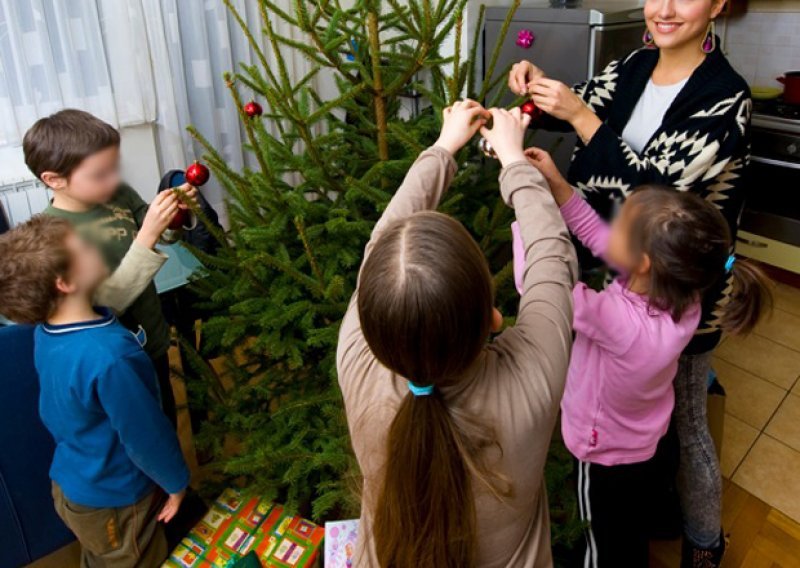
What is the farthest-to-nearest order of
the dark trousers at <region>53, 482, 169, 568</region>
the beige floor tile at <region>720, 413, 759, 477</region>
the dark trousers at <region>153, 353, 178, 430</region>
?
the beige floor tile at <region>720, 413, 759, 477</region> < the dark trousers at <region>153, 353, 178, 430</region> < the dark trousers at <region>53, 482, 169, 568</region>

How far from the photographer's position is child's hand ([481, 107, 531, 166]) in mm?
926

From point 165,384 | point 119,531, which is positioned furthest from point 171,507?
point 165,384

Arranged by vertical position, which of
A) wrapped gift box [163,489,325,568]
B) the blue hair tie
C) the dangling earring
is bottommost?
wrapped gift box [163,489,325,568]

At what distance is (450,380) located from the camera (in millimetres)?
735

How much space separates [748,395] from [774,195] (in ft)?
3.69

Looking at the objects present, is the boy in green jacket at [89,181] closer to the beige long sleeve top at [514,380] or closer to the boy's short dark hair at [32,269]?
the boy's short dark hair at [32,269]

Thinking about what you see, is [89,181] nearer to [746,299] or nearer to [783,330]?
[746,299]

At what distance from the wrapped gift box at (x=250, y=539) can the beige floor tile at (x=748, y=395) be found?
1.75 metres

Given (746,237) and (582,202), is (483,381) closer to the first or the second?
(582,202)

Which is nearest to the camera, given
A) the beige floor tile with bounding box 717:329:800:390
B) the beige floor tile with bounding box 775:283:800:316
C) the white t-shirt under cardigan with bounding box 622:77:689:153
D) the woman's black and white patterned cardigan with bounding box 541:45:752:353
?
the woman's black and white patterned cardigan with bounding box 541:45:752:353

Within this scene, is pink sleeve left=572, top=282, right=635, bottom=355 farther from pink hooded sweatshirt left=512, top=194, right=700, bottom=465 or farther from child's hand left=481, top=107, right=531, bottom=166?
child's hand left=481, top=107, right=531, bottom=166

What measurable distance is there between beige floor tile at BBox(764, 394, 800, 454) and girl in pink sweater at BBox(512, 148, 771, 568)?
49.0 inches

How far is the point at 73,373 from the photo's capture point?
120 cm

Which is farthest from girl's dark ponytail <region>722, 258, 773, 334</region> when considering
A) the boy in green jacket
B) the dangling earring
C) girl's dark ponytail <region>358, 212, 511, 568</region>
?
the boy in green jacket
